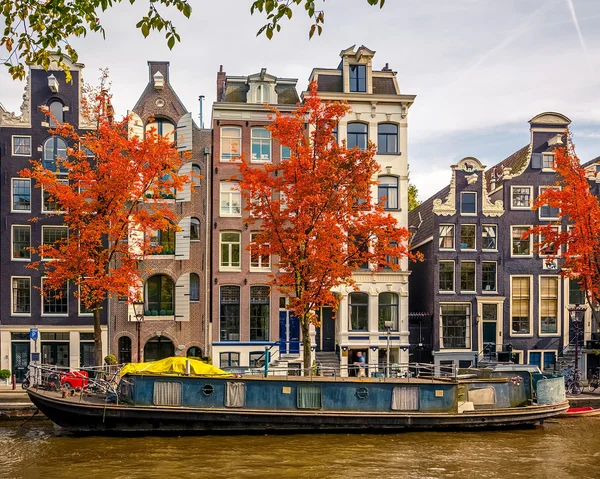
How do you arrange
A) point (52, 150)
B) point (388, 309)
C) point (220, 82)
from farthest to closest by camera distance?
point (220, 82) < point (388, 309) < point (52, 150)

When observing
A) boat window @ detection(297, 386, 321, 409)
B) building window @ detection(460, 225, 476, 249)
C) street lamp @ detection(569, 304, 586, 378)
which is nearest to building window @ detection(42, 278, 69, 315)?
boat window @ detection(297, 386, 321, 409)

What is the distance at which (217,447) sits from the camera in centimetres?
2336

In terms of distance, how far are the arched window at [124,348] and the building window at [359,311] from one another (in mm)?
12568

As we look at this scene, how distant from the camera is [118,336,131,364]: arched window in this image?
37.1 m

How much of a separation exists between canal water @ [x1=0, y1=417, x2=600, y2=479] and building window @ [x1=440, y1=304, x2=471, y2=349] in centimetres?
1287

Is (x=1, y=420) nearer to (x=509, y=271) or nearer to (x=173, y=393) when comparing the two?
(x=173, y=393)

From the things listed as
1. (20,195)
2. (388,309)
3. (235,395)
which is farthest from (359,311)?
(20,195)

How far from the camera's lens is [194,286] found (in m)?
38.1

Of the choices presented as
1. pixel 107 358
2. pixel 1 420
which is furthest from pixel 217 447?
pixel 107 358

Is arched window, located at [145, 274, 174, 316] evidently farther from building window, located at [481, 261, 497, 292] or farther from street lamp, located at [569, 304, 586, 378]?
street lamp, located at [569, 304, 586, 378]

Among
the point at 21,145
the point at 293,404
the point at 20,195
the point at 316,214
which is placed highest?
the point at 21,145

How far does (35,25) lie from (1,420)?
2080 cm

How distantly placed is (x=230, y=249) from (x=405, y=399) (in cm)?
1517

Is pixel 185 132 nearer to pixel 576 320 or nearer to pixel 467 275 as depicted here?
pixel 467 275
